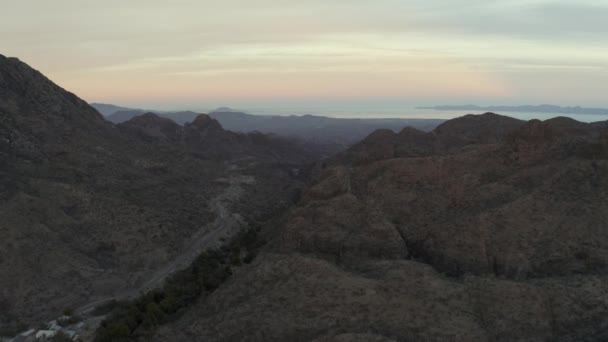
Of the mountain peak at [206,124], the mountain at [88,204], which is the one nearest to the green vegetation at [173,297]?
the mountain at [88,204]

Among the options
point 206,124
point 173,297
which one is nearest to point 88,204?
point 173,297

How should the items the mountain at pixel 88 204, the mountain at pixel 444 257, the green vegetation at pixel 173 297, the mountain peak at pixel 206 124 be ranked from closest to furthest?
the mountain at pixel 444 257 → the green vegetation at pixel 173 297 → the mountain at pixel 88 204 → the mountain peak at pixel 206 124

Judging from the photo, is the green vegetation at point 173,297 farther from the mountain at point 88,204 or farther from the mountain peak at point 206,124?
the mountain peak at point 206,124

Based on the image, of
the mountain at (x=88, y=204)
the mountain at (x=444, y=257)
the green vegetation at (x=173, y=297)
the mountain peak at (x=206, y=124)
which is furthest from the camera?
the mountain peak at (x=206, y=124)

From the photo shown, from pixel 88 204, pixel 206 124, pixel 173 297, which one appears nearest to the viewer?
pixel 173 297

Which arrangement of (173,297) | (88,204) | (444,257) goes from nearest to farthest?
Result: (444,257)
(173,297)
(88,204)

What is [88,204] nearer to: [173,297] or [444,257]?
[173,297]
